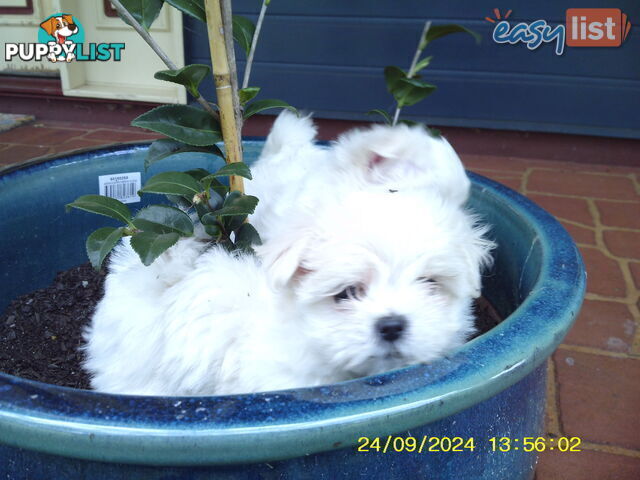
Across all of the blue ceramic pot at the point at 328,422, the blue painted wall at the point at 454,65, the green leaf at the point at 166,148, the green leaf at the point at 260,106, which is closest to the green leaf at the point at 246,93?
the green leaf at the point at 260,106

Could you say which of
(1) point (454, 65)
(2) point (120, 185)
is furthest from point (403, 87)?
(1) point (454, 65)

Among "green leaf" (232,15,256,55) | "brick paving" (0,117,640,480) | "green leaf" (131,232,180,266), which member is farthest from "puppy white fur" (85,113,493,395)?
"brick paving" (0,117,640,480)

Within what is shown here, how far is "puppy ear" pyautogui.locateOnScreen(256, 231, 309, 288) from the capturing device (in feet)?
3.48

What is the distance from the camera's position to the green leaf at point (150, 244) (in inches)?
41.2

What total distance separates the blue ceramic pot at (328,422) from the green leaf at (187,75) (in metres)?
0.63

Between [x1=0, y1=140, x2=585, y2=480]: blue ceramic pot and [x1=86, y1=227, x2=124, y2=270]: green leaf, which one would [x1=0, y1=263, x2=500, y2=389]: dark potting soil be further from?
[x1=0, y1=140, x2=585, y2=480]: blue ceramic pot

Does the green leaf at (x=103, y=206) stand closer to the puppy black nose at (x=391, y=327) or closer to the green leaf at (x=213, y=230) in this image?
the green leaf at (x=213, y=230)

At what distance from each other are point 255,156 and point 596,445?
4.66 feet

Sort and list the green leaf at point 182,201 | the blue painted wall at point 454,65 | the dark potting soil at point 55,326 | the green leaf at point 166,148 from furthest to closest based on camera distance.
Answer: the blue painted wall at point 454,65 < the dark potting soil at point 55,326 < the green leaf at point 182,201 < the green leaf at point 166,148

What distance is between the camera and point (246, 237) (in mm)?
1331

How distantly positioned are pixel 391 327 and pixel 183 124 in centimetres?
61

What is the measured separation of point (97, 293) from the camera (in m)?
1.82

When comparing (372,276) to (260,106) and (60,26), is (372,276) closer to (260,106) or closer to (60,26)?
(260,106)

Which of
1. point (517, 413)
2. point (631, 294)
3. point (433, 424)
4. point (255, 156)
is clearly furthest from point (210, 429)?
point (631, 294)
